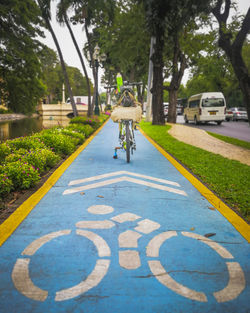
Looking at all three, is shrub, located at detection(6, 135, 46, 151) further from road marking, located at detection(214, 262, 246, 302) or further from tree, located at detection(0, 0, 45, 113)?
tree, located at detection(0, 0, 45, 113)

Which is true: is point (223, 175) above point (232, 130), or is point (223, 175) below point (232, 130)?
below

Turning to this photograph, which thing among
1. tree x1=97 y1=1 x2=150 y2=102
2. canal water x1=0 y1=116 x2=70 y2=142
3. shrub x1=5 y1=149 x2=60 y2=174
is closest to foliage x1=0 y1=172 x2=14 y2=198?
shrub x1=5 y1=149 x2=60 y2=174

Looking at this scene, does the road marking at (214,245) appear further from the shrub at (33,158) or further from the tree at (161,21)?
the tree at (161,21)

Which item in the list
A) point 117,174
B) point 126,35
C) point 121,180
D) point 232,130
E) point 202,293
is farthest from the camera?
point 126,35

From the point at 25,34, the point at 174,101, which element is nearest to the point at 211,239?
the point at 25,34

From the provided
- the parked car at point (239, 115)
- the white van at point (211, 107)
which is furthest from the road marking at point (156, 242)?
the parked car at point (239, 115)

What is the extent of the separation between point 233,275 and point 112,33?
26.1 meters

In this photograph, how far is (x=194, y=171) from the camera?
247 inches

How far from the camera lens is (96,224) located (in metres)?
3.37

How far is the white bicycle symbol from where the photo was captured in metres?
2.16

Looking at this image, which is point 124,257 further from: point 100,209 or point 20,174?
point 20,174

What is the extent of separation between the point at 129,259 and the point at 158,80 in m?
18.3

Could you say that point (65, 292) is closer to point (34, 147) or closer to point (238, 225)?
point (238, 225)

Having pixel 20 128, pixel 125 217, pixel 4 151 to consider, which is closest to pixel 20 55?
pixel 20 128
